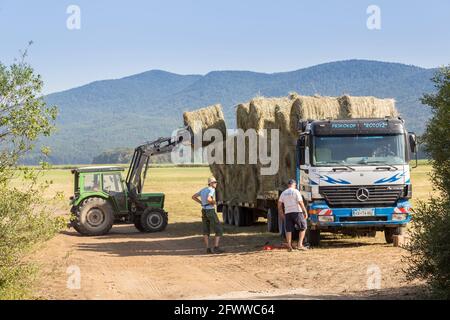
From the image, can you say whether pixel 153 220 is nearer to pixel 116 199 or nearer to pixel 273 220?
pixel 116 199

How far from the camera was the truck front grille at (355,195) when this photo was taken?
1841 centimetres

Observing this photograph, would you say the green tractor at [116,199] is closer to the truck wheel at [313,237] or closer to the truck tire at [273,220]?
the truck tire at [273,220]

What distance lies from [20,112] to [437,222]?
6.93 m

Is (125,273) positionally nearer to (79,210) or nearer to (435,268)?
(435,268)

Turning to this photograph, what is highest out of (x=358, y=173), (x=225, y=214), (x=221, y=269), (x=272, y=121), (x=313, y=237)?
(x=272, y=121)

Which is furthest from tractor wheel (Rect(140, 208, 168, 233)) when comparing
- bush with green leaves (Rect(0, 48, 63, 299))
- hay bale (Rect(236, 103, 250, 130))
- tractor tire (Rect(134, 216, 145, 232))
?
bush with green leaves (Rect(0, 48, 63, 299))

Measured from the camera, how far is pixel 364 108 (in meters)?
21.6

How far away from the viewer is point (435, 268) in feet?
37.6

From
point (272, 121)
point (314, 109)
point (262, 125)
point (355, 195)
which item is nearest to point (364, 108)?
point (314, 109)

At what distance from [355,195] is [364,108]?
390 cm

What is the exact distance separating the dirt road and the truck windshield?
208 centimetres

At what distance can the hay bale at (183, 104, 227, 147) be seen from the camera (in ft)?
88.9

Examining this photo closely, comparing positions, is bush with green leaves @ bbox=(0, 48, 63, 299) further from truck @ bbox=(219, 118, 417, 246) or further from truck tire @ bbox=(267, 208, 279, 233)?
truck tire @ bbox=(267, 208, 279, 233)
